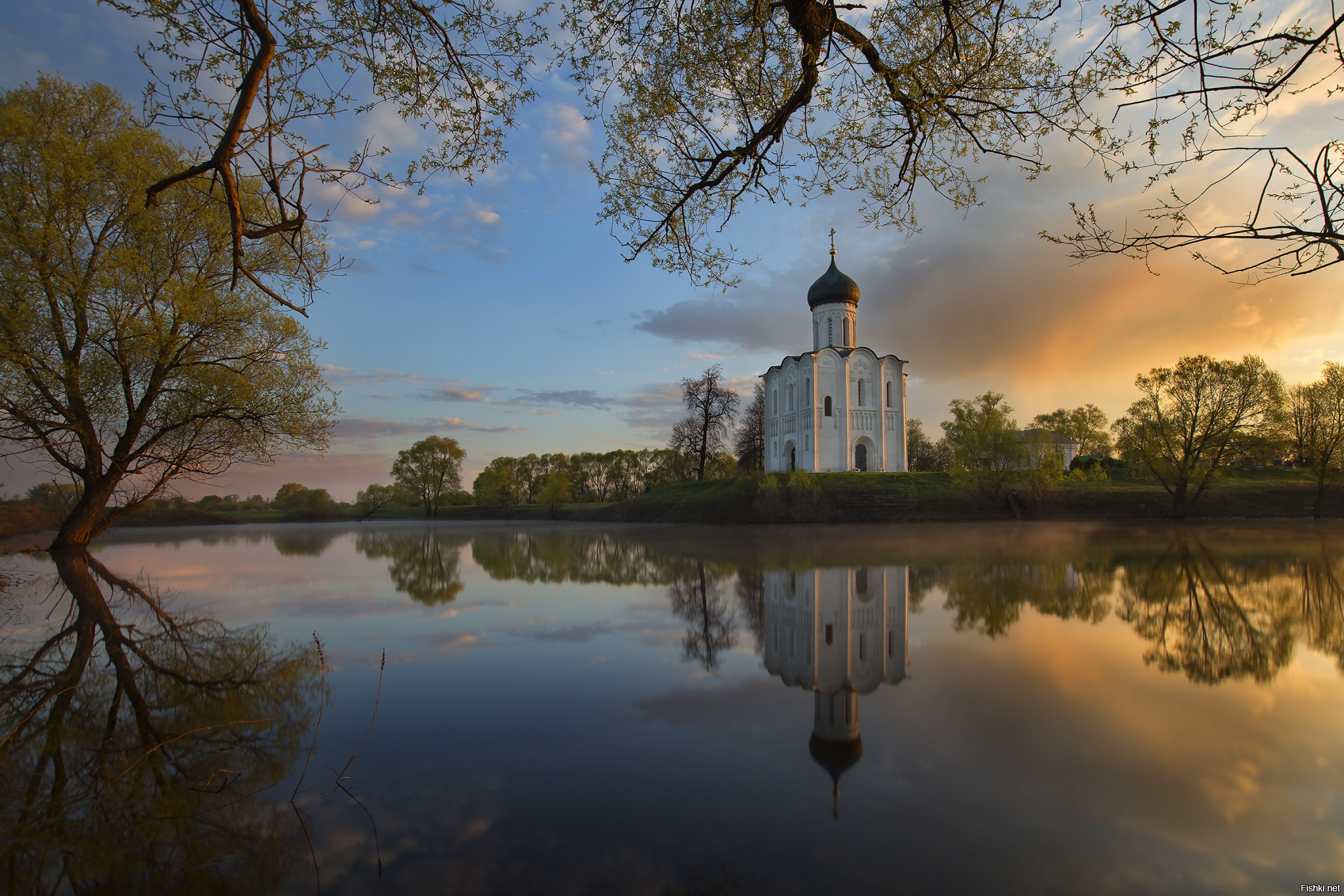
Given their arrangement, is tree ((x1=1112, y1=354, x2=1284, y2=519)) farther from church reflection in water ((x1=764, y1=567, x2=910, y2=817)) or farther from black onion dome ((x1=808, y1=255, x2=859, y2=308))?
church reflection in water ((x1=764, y1=567, x2=910, y2=817))

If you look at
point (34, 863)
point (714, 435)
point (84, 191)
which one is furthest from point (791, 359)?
point (34, 863)

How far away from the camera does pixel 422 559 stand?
644 inches

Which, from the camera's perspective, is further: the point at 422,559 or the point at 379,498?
the point at 379,498

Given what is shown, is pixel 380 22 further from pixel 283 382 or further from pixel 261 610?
pixel 283 382

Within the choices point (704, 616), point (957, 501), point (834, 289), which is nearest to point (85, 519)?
point (704, 616)

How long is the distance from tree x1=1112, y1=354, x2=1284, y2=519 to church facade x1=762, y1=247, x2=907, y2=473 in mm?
15685

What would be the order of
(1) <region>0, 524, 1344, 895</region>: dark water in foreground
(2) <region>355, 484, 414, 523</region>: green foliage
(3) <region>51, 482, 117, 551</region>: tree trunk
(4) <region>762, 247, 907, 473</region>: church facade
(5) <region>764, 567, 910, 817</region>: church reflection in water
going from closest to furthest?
(1) <region>0, 524, 1344, 895</region>: dark water in foreground < (5) <region>764, 567, 910, 817</region>: church reflection in water < (3) <region>51, 482, 117, 551</region>: tree trunk < (4) <region>762, 247, 907, 473</region>: church facade < (2) <region>355, 484, 414, 523</region>: green foliage

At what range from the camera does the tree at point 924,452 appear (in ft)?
227

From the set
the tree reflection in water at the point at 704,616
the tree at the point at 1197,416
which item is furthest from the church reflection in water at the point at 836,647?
the tree at the point at 1197,416

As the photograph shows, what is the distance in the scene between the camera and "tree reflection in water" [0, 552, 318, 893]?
255 cm

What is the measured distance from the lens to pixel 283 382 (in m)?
15.2

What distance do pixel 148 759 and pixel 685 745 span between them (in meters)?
3.14

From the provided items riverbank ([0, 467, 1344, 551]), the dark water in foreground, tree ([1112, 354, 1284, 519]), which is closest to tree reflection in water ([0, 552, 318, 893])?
the dark water in foreground

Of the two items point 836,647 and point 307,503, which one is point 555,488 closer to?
point 307,503
